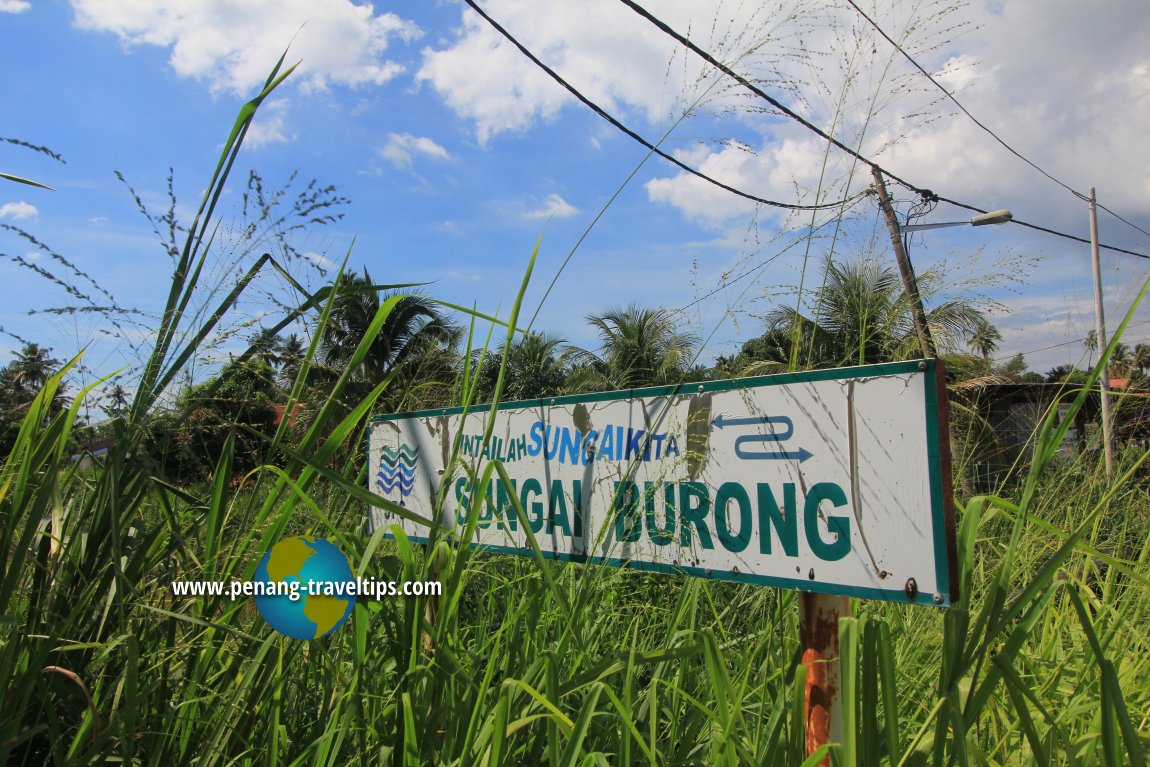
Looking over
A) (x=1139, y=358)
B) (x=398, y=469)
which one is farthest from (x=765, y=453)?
(x=1139, y=358)

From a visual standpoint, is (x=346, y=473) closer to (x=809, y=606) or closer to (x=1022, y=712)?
(x=809, y=606)

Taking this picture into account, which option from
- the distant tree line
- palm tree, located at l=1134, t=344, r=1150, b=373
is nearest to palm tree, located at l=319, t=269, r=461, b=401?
the distant tree line

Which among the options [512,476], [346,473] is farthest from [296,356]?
[512,476]

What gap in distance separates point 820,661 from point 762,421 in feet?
1.32

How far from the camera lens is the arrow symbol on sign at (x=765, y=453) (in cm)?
117

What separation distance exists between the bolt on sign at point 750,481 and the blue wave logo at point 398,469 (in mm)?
247

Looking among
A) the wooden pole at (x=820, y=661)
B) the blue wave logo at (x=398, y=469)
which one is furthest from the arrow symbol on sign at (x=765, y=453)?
the blue wave logo at (x=398, y=469)

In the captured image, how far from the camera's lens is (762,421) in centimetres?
123

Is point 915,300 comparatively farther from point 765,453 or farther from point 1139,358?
point 1139,358

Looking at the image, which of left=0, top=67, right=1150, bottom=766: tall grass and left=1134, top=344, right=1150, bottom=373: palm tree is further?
left=1134, top=344, right=1150, bottom=373: palm tree

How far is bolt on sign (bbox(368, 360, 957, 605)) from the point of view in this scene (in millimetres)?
1023

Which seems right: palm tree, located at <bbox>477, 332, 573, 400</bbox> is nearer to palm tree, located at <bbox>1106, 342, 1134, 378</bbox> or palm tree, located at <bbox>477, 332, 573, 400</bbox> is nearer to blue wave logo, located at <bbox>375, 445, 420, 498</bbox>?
blue wave logo, located at <bbox>375, 445, 420, 498</bbox>

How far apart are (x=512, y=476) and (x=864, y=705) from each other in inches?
40.2

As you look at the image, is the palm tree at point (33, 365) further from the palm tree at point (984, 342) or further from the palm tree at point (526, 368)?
the palm tree at point (984, 342)
